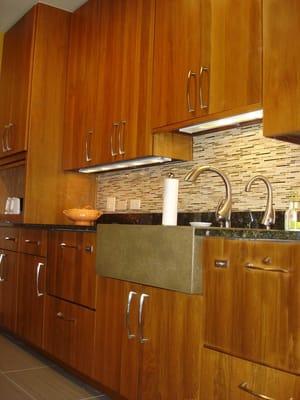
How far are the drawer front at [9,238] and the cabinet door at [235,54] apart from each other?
190 centimetres

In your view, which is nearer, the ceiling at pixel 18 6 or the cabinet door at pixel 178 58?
the cabinet door at pixel 178 58

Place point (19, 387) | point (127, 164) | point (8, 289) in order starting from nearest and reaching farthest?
1. point (19, 387)
2. point (127, 164)
3. point (8, 289)

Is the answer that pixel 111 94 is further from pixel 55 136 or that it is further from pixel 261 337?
pixel 261 337

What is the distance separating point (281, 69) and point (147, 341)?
1.26m

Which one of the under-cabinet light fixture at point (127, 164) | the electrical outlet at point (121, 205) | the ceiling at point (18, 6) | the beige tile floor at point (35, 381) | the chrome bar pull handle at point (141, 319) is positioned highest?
the ceiling at point (18, 6)

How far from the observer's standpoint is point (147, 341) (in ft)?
6.33

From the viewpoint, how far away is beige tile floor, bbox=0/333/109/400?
230cm

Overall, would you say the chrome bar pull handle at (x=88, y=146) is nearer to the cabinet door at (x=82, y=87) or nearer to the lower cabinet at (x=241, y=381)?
the cabinet door at (x=82, y=87)

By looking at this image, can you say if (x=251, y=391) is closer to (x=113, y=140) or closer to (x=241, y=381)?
(x=241, y=381)

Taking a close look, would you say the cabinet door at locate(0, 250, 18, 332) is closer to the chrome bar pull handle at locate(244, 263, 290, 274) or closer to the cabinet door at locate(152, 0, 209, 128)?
the cabinet door at locate(152, 0, 209, 128)

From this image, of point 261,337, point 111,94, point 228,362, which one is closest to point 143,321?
point 228,362

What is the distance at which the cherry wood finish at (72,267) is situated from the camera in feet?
7.86

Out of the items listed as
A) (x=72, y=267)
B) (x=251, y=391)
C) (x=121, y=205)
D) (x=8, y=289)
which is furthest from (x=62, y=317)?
(x=251, y=391)

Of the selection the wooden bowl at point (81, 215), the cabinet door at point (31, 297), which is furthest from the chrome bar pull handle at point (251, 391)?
the wooden bowl at point (81, 215)
